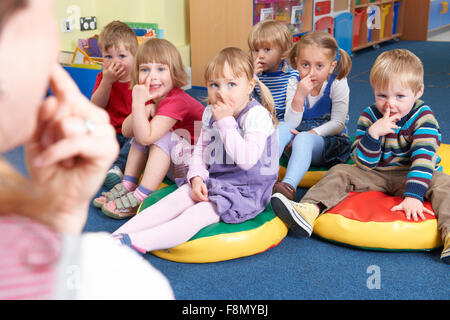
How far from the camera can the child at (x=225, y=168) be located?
148 centimetres

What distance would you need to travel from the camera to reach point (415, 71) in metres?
1.58

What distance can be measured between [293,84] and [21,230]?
1939 millimetres

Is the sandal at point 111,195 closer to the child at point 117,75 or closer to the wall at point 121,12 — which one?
the child at point 117,75

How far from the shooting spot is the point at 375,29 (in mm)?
5586

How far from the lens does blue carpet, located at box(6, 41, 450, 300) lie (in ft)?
4.18

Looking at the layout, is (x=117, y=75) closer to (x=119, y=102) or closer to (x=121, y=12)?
(x=119, y=102)

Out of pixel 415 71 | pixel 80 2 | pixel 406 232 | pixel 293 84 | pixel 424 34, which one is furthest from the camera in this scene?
pixel 424 34

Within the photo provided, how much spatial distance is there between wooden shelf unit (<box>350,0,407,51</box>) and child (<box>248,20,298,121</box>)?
3.22 m

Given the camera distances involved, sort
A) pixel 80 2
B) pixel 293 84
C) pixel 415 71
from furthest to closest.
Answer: pixel 80 2
pixel 293 84
pixel 415 71

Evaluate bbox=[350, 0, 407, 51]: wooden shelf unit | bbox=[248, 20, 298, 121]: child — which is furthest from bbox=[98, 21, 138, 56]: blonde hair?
bbox=[350, 0, 407, 51]: wooden shelf unit

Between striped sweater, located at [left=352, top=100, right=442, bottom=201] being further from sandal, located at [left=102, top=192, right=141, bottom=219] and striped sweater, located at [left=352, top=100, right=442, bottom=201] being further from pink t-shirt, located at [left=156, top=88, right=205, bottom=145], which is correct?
sandal, located at [left=102, top=192, right=141, bottom=219]
